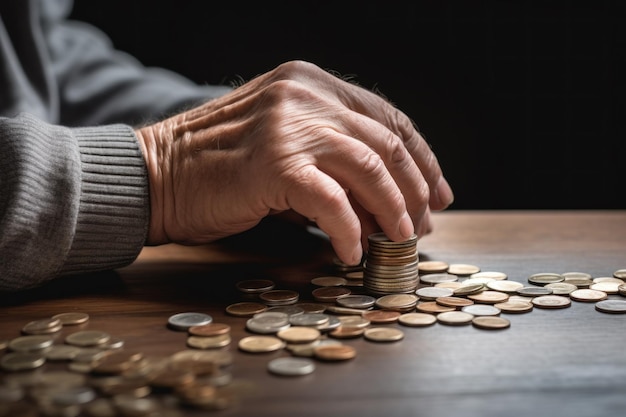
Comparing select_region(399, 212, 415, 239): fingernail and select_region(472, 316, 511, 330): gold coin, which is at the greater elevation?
select_region(399, 212, 415, 239): fingernail

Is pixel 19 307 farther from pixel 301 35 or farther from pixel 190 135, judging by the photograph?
pixel 301 35

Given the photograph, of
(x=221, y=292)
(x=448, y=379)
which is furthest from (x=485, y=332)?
(x=221, y=292)

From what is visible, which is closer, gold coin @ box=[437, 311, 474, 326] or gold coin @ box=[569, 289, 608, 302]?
gold coin @ box=[437, 311, 474, 326]

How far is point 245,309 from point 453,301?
282 millimetres

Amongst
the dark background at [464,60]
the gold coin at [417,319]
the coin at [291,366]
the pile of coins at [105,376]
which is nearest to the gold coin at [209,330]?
the pile of coins at [105,376]

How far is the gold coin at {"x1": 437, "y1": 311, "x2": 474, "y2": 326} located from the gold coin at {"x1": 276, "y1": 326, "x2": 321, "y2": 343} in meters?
0.17

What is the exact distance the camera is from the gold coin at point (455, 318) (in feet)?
3.19

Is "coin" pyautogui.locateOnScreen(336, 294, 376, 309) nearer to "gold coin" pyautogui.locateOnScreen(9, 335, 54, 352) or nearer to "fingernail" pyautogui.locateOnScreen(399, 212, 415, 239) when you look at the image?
"fingernail" pyautogui.locateOnScreen(399, 212, 415, 239)

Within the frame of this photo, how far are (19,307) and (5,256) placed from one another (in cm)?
7

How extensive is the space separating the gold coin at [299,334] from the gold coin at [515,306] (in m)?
0.27

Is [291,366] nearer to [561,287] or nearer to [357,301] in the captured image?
[357,301]

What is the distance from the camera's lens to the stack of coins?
112cm

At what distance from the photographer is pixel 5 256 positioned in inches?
41.8

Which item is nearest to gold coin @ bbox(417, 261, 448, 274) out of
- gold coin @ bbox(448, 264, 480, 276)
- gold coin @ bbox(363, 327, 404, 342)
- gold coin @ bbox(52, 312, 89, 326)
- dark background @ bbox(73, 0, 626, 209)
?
gold coin @ bbox(448, 264, 480, 276)
